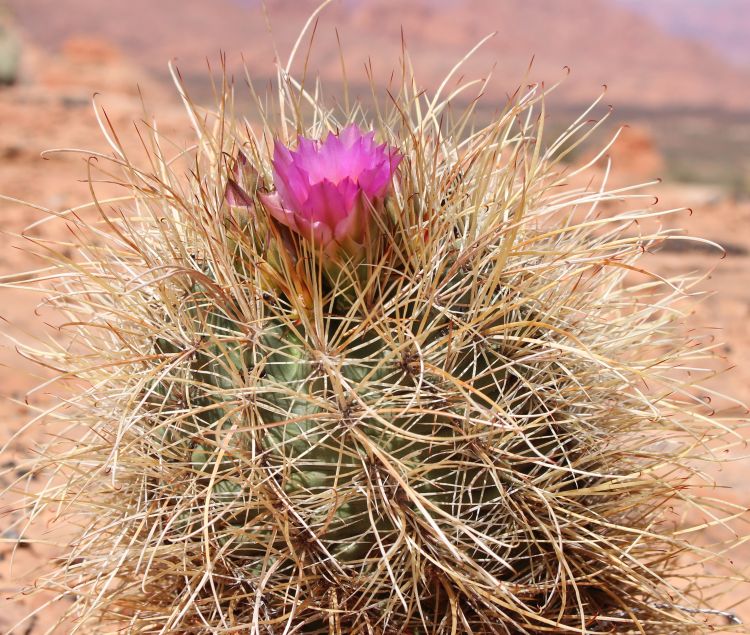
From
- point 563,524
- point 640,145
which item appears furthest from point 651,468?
point 640,145

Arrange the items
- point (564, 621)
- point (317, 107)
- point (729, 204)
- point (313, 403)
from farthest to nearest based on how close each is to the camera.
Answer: point (729, 204)
point (317, 107)
point (564, 621)
point (313, 403)

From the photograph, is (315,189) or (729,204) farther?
(729,204)

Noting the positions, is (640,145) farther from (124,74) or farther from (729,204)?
(124,74)
